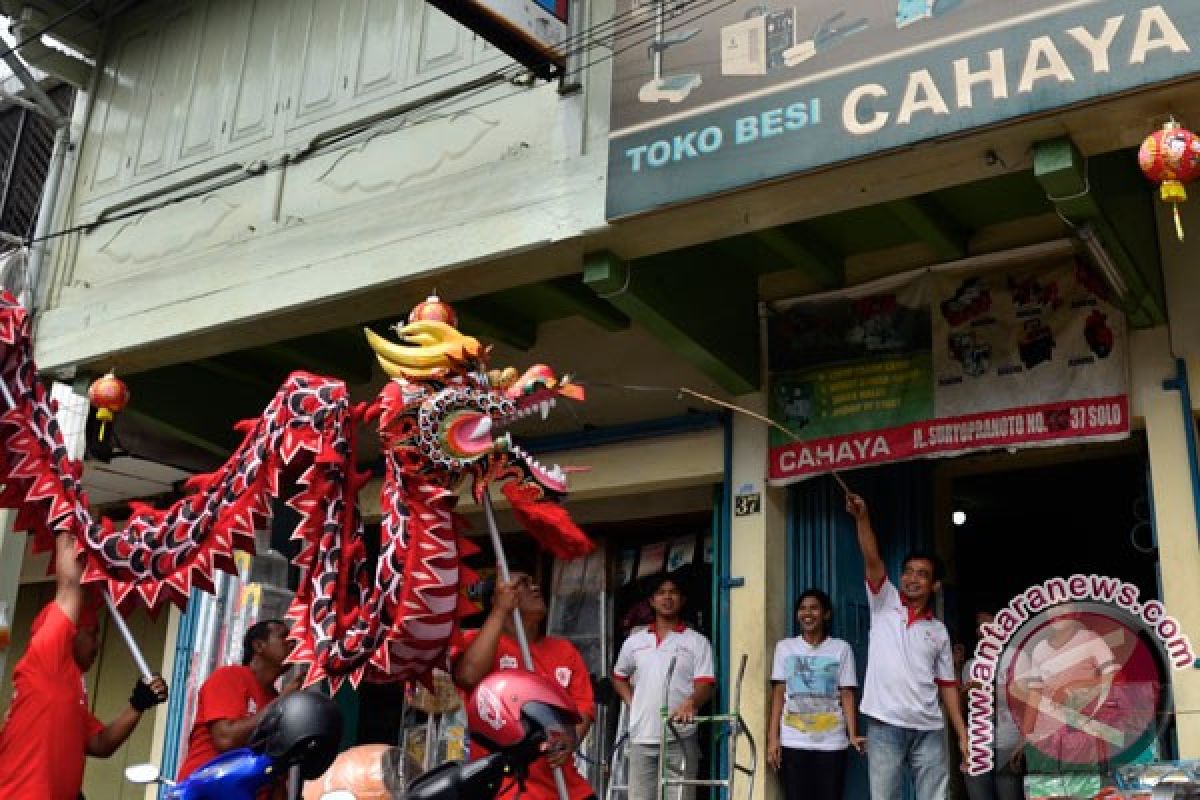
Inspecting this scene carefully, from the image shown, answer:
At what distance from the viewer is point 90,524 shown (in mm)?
5523

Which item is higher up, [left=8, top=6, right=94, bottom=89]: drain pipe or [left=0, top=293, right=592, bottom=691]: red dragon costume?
[left=8, top=6, right=94, bottom=89]: drain pipe

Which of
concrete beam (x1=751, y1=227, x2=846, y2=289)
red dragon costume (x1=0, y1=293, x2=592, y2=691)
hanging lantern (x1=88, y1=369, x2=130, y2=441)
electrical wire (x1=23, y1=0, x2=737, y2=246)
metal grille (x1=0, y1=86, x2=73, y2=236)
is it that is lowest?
red dragon costume (x1=0, y1=293, x2=592, y2=691)

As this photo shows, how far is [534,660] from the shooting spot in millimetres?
5824

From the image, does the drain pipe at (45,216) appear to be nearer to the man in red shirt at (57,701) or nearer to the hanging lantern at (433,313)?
the man in red shirt at (57,701)

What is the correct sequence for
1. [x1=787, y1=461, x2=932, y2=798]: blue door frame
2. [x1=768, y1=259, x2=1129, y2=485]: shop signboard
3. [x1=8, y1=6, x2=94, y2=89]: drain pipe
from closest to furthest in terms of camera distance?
[x1=768, y1=259, x2=1129, y2=485]: shop signboard → [x1=787, y1=461, x2=932, y2=798]: blue door frame → [x1=8, y1=6, x2=94, y2=89]: drain pipe

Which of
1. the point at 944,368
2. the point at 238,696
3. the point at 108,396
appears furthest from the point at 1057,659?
the point at 108,396

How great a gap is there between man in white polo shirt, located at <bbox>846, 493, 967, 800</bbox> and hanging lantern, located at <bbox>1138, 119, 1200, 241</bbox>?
2.44 meters

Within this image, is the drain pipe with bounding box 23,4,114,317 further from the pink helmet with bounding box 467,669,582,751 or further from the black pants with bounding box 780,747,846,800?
the pink helmet with bounding box 467,669,582,751

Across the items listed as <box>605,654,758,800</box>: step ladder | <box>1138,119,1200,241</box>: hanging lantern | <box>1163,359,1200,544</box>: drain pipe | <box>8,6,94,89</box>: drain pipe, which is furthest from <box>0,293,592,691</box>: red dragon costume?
<box>8,6,94,89</box>: drain pipe

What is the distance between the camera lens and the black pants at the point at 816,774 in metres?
7.04

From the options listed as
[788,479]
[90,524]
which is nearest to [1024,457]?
[788,479]

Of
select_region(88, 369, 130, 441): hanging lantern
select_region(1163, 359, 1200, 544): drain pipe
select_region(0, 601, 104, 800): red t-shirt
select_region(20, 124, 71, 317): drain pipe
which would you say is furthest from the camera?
select_region(20, 124, 71, 317): drain pipe

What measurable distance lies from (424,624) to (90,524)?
1.69 meters

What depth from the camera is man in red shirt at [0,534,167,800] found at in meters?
5.21
